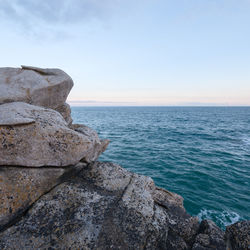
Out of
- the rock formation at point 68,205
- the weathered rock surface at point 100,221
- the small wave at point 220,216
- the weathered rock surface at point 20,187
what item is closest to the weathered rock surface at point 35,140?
the rock formation at point 68,205

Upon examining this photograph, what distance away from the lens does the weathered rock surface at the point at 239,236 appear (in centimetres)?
491

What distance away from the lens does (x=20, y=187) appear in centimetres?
611

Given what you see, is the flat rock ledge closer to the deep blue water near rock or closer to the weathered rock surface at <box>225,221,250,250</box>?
the weathered rock surface at <box>225,221,250,250</box>

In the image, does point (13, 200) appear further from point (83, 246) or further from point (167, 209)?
point (167, 209)

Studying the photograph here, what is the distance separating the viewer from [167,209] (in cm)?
807

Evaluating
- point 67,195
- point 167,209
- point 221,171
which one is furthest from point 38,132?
point 221,171

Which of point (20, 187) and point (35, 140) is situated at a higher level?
point (35, 140)

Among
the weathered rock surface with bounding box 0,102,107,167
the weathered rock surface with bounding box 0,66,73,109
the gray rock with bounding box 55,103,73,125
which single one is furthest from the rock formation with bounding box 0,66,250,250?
the gray rock with bounding box 55,103,73,125

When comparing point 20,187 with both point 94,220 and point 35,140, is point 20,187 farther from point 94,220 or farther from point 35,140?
point 94,220

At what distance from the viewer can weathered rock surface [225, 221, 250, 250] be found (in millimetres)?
4910

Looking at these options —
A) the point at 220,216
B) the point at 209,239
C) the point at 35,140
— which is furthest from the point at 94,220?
the point at 220,216

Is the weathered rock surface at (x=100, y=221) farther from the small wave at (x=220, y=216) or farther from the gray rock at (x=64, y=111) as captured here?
Answer: the small wave at (x=220, y=216)

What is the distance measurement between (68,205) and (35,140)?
9.80 ft

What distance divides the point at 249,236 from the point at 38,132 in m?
8.22
